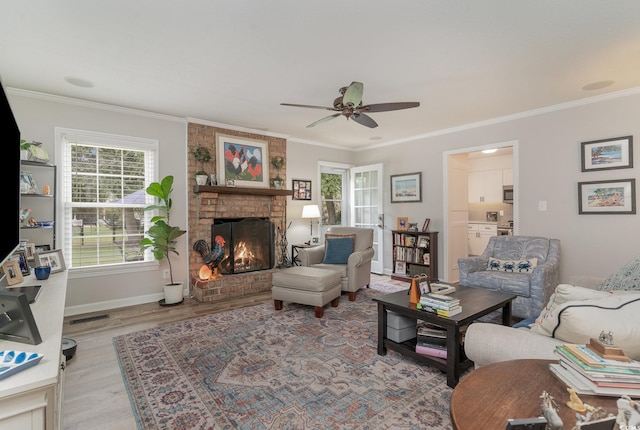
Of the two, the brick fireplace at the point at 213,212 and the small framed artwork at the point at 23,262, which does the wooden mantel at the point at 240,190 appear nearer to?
the brick fireplace at the point at 213,212

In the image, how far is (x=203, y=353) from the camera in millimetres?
2580

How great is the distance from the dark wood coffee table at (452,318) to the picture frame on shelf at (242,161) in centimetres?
305

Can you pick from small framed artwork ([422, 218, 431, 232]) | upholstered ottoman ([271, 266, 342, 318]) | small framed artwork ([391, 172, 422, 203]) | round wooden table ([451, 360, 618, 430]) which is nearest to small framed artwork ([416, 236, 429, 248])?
small framed artwork ([422, 218, 431, 232])

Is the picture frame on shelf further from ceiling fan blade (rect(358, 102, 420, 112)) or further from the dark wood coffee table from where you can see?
the dark wood coffee table

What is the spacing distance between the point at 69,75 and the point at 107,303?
8.41ft

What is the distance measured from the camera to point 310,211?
17.7 ft

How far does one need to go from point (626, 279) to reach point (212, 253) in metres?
4.14

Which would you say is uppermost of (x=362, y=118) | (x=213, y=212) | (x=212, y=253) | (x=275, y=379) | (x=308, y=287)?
(x=362, y=118)

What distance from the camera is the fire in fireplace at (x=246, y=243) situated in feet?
14.9

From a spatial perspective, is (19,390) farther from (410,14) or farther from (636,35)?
(636,35)

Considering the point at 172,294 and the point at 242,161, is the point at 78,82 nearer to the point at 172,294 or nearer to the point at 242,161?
the point at 242,161

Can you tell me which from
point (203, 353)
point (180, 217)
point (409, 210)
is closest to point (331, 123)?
point (409, 210)

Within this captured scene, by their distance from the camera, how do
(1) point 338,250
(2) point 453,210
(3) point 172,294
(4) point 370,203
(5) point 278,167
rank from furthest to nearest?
(4) point 370,203, (5) point 278,167, (2) point 453,210, (1) point 338,250, (3) point 172,294

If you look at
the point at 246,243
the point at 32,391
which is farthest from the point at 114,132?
the point at 32,391
